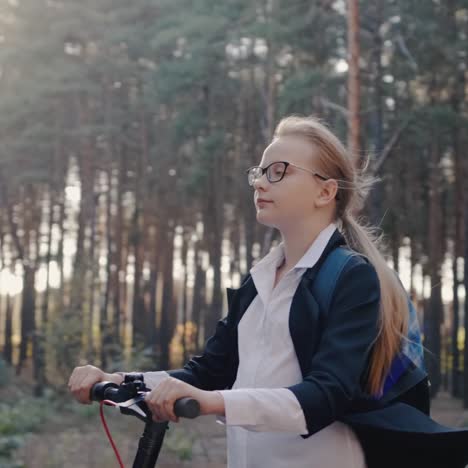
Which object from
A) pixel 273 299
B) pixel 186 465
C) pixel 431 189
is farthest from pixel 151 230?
pixel 273 299

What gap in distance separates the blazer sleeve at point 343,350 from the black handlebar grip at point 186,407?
0.29m

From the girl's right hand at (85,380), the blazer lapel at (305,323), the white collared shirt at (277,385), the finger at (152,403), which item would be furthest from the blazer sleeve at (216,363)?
the finger at (152,403)

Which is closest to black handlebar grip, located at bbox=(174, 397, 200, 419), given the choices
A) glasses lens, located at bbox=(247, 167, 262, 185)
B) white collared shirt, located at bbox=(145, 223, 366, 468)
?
white collared shirt, located at bbox=(145, 223, 366, 468)

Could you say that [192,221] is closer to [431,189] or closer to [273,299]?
[431,189]

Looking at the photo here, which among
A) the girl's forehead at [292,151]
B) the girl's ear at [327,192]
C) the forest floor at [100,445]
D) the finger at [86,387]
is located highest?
the girl's forehead at [292,151]

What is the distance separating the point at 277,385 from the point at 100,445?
1178cm

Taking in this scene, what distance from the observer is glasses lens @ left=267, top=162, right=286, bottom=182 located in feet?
9.32

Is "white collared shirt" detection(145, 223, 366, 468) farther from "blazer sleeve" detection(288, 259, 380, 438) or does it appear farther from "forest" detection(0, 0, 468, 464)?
"forest" detection(0, 0, 468, 464)

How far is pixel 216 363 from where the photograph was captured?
9.93 feet

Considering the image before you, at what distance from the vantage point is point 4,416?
18.2 metres

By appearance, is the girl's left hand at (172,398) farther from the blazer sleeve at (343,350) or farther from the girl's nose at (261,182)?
the girl's nose at (261,182)

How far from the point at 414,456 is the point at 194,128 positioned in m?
30.1

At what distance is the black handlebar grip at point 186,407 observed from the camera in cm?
228

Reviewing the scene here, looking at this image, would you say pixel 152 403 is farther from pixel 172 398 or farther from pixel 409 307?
pixel 409 307
